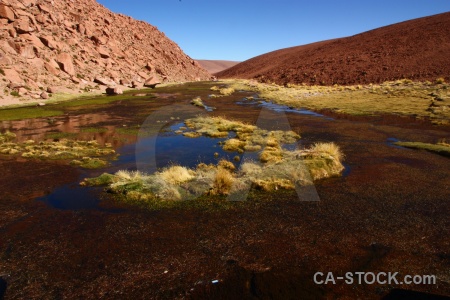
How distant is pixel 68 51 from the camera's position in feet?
189

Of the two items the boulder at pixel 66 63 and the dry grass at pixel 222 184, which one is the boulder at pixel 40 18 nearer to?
the boulder at pixel 66 63

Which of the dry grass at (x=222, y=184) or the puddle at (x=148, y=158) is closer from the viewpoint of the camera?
the puddle at (x=148, y=158)

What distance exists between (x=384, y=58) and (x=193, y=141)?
203ft

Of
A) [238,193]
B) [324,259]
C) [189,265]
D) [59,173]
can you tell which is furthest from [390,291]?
[59,173]

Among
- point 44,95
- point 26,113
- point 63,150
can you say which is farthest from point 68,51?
point 63,150

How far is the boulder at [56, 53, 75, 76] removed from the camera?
169 feet

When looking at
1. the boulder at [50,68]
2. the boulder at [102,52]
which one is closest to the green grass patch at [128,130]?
the boulder at [50,68]

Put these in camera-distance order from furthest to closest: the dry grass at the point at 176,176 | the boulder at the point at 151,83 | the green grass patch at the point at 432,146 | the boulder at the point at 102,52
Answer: the boulder at the point at 151,83 → the boulder at the point at 102,52 → the green grass patch at the point at 432,146 → the dry grass at the point at 176,176

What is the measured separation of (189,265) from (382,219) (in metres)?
6.02

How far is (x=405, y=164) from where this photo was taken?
48.3 feet

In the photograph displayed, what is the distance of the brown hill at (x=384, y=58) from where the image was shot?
5652 centimetres

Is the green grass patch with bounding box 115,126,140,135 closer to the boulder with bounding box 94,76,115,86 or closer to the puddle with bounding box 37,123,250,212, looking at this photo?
the puddle with bounding box 37,123,250,212

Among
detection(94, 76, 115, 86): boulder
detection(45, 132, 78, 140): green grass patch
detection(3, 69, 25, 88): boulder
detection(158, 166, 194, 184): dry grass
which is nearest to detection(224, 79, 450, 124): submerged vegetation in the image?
detection(158, 166, 194, 184): dry grass

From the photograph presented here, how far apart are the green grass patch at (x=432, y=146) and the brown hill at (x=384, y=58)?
4005cm
